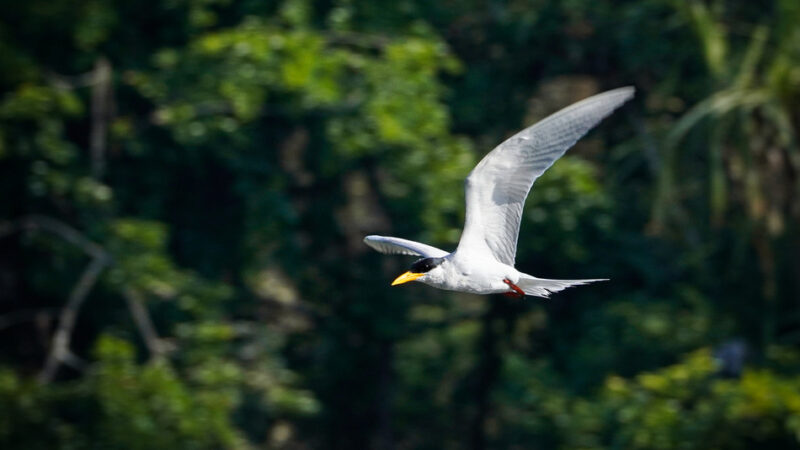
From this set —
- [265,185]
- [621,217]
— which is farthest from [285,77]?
[621,217]

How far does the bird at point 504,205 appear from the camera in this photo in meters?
4.44

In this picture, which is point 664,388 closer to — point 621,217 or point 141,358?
point 621,217

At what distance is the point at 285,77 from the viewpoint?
7.09m

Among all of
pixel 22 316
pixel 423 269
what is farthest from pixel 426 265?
pixel 22 316

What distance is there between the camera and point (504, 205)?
4684 mm

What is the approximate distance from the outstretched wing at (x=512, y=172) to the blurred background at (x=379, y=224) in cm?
228

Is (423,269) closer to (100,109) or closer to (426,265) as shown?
(426,265)

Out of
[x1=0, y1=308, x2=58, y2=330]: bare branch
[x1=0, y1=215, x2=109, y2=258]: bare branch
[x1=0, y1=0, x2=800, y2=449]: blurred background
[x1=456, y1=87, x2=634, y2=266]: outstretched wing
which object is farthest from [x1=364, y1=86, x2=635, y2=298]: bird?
[x1=0, y1=308, x2=58, y2=330]: bare branch

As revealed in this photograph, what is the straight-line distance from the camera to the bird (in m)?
4.44

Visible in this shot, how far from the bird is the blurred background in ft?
7.53

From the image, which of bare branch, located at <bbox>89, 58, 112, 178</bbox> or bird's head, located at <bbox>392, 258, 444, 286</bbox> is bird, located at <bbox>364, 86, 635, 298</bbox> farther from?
bare branch, located at <bbox>89, 58, 112, 178</bbox>

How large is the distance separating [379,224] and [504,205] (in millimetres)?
3967

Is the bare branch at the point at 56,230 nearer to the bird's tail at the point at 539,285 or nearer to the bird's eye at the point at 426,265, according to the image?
the bird's eye at the point at 426,265

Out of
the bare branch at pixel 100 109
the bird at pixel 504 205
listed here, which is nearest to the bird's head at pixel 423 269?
the bird at pixel 504 205
